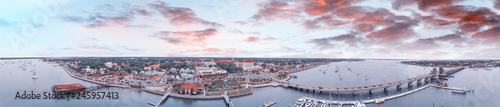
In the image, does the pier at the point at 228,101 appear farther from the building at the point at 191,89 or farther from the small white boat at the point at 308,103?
the small white boat at the point at 308,103

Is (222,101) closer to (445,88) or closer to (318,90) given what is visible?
(318,90)

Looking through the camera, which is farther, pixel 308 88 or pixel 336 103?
pixel 308 88

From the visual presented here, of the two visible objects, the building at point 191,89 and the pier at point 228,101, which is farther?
the building at point 191,89

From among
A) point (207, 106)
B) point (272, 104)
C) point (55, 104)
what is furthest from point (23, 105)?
point (272, 104)

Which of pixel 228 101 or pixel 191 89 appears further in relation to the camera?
pixel 191 89

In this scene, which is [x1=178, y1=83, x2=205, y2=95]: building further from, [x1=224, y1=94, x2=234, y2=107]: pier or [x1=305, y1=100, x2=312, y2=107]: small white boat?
[x1=305, y1=100, x2=312, y2=107]: small white boat

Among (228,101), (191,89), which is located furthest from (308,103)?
(191,89)

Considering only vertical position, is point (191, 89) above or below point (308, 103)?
above

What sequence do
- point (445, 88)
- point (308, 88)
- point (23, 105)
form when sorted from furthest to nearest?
1. point (445, 88)
2. point (308, 88)
3. point (23, 105)

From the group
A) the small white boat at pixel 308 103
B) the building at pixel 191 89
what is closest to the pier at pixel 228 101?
the building at pixel 191 89

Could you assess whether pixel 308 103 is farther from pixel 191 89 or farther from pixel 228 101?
pixel 191 89

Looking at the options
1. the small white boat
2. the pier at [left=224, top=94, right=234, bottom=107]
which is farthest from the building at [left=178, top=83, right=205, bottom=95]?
the small white boat
